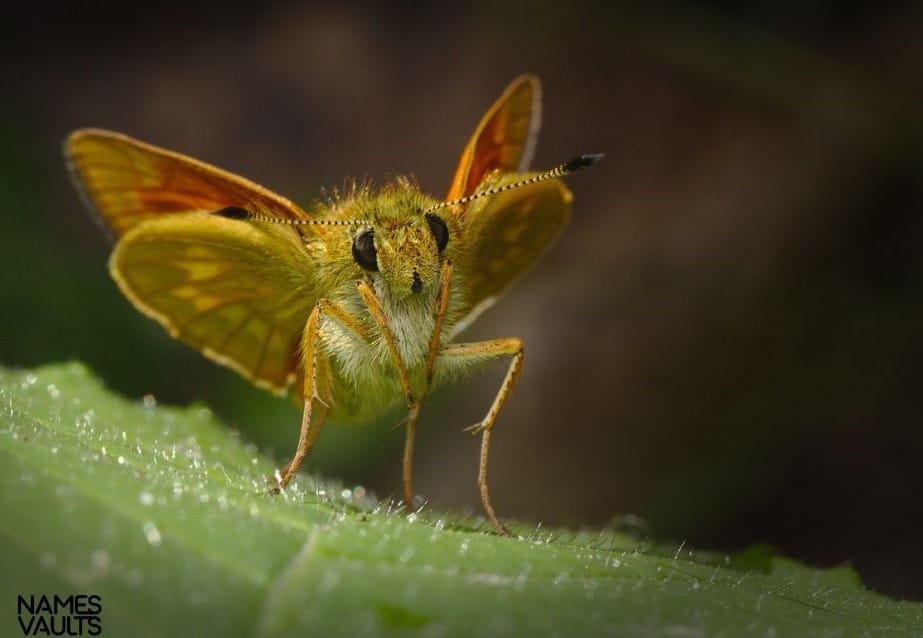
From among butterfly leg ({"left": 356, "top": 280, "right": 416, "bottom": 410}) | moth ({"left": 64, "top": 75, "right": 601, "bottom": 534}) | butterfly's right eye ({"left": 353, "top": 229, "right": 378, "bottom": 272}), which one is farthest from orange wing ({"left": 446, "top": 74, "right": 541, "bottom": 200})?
butterfly leg ({"left": 356, "top": 280, "right": 416, "bottom": 410})

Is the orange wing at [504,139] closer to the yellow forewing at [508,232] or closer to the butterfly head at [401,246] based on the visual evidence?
the yellow forewing at [508,232]

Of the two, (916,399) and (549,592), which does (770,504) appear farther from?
(549,592)

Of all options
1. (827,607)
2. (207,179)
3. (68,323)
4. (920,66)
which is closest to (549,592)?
(827,607)

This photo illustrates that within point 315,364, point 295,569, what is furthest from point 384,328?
point 295,569

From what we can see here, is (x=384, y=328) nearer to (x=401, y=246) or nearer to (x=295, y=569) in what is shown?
(x=401, y=246)

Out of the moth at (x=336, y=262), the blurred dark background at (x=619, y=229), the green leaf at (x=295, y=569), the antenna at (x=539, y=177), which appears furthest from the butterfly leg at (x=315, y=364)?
the blurred dark background at (x=619, y=229)

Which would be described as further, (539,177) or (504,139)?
(504,139)
